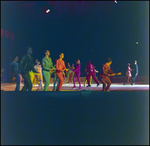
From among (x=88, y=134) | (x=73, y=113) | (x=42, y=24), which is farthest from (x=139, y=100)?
(x=42, y=24)

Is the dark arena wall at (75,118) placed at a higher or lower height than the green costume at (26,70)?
lower

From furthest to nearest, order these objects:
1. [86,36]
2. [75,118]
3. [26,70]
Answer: [86,36] < [26,70] < [75,118]

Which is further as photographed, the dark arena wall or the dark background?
the dark background

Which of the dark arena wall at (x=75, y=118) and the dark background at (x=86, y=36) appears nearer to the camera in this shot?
the dark arena wall at (x=75, y=118)

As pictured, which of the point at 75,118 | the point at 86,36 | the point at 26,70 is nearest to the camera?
the point at 75,118

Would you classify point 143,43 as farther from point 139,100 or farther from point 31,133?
point 31,133

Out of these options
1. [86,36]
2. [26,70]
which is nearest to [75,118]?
[26,70]

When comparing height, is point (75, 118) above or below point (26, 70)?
below

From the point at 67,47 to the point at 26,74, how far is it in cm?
1263

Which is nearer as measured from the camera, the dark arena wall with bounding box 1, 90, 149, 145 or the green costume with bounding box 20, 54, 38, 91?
the dark arena wall with bounding box 1, 90, 149, 145

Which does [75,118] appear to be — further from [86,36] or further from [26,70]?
[86,36]

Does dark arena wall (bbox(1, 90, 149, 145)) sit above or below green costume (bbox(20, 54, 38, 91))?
below

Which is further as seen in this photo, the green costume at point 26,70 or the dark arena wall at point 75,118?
the green costume at point 26,70

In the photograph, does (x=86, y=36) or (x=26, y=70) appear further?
(x=86, y=36)
